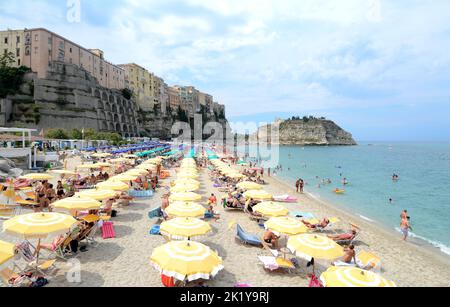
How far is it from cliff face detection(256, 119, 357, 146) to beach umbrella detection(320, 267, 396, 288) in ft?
563

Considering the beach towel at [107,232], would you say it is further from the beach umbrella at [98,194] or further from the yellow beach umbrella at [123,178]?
the yellow beach umbrella at [123,178]

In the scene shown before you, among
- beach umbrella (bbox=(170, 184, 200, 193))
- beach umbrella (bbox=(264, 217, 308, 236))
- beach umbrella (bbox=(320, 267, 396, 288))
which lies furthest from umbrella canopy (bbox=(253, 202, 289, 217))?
beach umbrella (bbox=(320, 267, 396, 288))

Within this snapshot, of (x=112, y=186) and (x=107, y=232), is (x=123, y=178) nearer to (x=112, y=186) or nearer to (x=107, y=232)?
(x=112, y=186)

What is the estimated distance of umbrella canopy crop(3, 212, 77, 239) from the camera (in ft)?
22.9

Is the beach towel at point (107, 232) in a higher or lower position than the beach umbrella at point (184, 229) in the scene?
lower

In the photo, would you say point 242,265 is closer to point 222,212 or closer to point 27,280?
point 27,280

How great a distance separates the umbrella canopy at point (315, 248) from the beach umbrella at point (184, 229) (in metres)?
2.50

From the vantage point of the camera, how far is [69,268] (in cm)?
784

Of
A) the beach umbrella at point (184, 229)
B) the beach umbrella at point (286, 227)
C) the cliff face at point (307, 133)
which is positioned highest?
the cliff face at point (307, 133)

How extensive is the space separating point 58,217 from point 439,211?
1025 inches

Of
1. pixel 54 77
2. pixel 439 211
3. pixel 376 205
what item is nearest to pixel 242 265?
pixel 376 205

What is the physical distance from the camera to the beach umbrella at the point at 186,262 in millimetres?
6082

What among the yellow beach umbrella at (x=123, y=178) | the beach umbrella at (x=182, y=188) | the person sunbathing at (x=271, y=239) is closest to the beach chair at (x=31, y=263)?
the person sunbathing at (x=271, y=239)

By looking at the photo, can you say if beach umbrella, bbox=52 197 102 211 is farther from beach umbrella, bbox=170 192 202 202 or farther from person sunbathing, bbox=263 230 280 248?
person sunbathing, bbox=263 230 280 248
